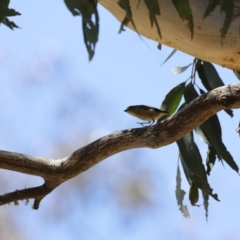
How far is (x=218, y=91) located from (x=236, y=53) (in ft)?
0.49

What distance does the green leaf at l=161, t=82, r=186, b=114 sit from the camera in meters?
1.80

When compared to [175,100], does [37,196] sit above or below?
below

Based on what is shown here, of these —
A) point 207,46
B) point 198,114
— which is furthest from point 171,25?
point 198,114

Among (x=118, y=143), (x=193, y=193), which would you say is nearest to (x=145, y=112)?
(x=118, y=143)

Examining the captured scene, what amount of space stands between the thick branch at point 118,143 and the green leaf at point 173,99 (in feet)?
1.06

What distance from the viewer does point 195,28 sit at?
57.9 inches

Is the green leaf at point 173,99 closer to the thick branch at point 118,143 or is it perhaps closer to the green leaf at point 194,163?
the green leaf at point 194,163

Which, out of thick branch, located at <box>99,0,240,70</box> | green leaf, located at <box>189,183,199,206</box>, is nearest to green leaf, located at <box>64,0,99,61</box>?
thick branch, located at <box>99,0,240,70</box>

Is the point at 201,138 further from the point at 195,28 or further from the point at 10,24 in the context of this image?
the point at 10,24

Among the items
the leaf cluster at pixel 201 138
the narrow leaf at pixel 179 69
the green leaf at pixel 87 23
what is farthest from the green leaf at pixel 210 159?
the green leaf at pixel 87 23

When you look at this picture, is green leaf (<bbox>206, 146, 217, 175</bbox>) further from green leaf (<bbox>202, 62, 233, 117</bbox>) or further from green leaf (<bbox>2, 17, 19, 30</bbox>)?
green leaf (<bbox>2, 17, 19, 30</bbox>)

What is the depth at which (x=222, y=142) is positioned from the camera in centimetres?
171

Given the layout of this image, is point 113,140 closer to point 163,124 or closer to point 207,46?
point 163,124

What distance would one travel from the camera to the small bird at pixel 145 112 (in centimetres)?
162
